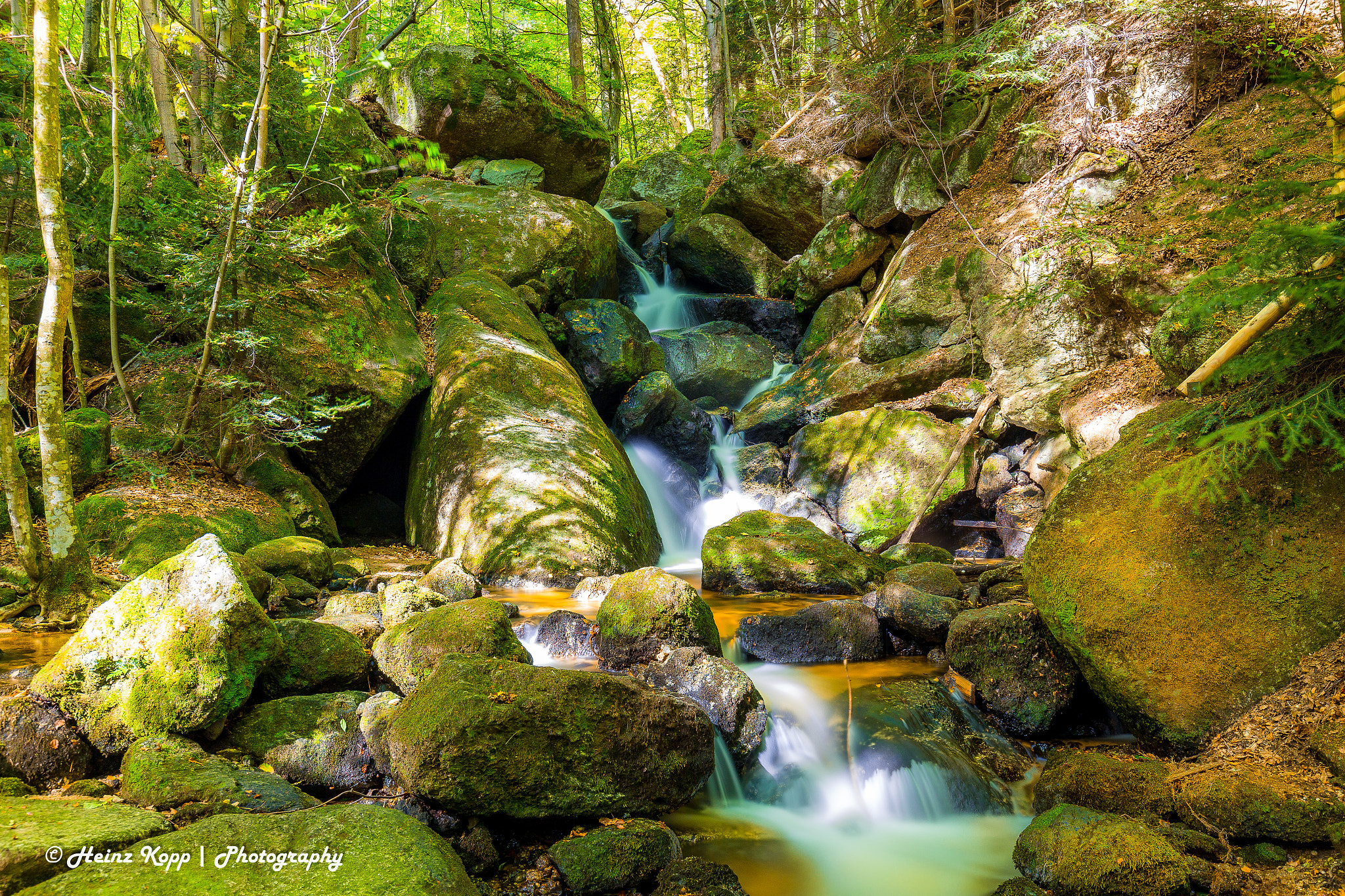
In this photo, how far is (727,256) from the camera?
1545cm

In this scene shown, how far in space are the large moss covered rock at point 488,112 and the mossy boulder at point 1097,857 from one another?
15.3 metres

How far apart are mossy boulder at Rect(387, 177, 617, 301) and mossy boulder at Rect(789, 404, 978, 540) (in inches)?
218

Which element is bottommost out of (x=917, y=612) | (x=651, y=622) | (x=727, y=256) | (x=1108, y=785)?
(x=1108, y=785)

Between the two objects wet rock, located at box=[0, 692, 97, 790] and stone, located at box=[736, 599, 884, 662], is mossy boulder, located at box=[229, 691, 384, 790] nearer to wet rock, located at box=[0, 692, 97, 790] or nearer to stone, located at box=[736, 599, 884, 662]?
wet rock, located at box=[0, 692, 97, 790]

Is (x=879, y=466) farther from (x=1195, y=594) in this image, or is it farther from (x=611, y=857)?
(x=611, y=857)

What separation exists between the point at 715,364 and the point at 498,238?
4684mm

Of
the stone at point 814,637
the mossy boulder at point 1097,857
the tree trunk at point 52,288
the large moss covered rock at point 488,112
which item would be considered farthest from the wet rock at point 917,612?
the large moss covered rock at point 488,112

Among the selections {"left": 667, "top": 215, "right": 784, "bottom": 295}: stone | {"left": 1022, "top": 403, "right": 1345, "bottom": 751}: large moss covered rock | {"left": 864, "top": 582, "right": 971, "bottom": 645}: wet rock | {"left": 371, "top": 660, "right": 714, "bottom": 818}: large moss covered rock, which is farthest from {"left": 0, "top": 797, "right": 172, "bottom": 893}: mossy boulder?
{"left": 667, "top": 215, "right": 784, "bottom": 295}: stone

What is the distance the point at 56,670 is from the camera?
3.19 metres

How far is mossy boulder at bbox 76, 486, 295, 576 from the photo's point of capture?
5.57 meters

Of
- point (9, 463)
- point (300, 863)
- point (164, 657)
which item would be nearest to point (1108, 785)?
point (300, 863)

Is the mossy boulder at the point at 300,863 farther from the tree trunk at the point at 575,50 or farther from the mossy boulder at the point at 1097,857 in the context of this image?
the tree trunk at the point at 575,50

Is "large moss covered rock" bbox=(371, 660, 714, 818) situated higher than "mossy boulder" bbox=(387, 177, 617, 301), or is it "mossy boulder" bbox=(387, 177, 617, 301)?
"mossy boulder" bbox=(387, 177, 617, 301)

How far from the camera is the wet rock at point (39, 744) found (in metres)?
2.89
